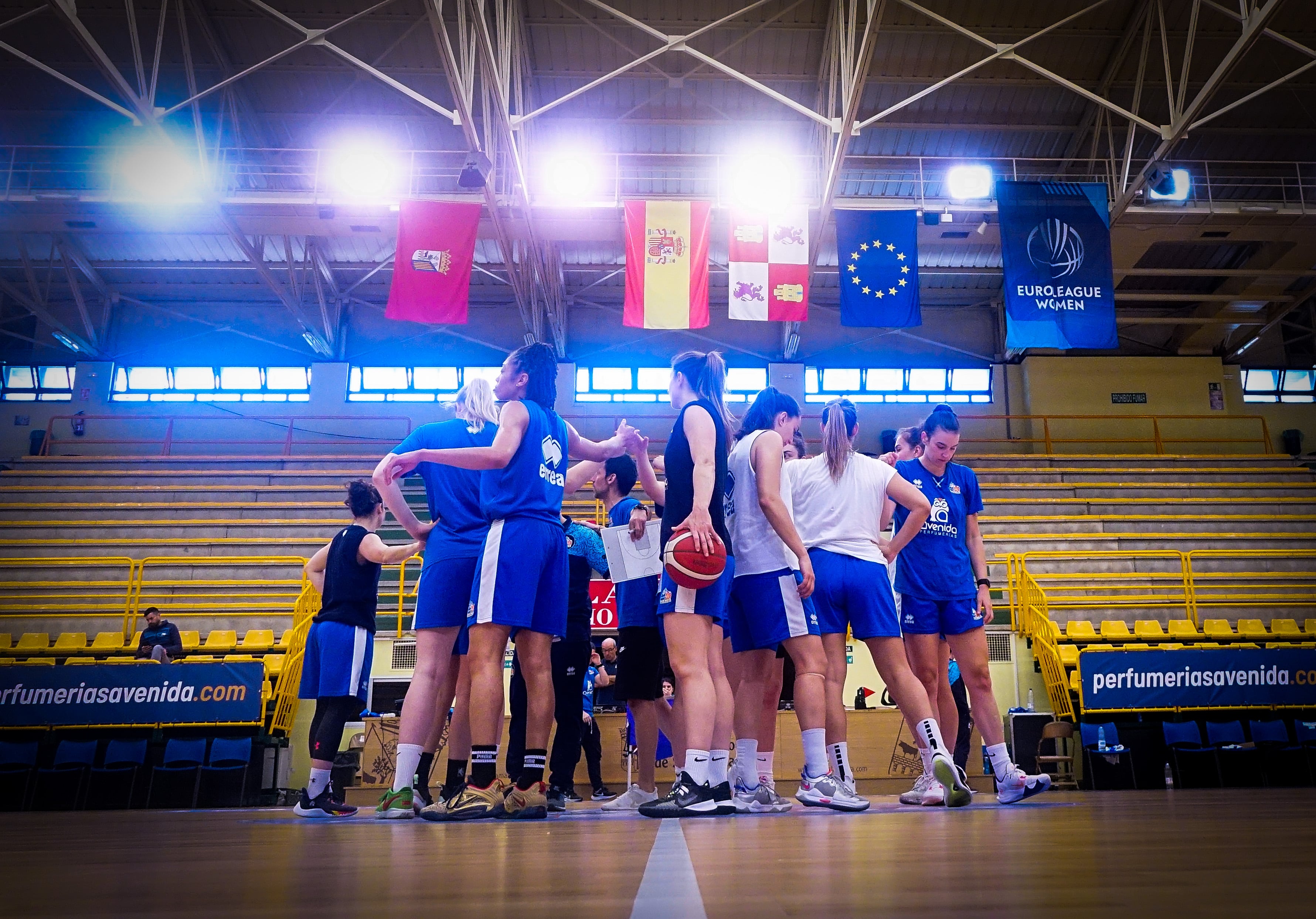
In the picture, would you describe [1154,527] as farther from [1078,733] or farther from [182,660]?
[182,660]

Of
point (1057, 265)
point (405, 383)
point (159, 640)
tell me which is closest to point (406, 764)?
point (159, 640)

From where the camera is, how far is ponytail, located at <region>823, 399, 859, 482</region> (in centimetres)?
422

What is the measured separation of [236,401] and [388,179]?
636 cm

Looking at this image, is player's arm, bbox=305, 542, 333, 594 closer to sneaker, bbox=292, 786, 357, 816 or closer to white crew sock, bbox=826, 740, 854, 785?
sneaker, bbox=292, 786, 357, 816

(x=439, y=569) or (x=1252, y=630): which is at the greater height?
(x=1252, y=630)

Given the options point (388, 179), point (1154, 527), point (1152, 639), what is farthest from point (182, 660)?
point (1154, 527)

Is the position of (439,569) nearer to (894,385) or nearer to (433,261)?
(433,261)

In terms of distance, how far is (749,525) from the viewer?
386cm

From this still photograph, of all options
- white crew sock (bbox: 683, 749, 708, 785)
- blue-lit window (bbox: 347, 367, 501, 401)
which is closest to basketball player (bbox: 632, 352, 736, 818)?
white crew sock (bbox: 683, 749, 708, 785)

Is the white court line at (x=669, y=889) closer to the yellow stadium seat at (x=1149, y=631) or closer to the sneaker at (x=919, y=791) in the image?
the sneaker at (x=919, y=791)

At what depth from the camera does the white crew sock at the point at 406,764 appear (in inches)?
144

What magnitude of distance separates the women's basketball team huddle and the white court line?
1601 mm

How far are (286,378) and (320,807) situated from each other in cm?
1631

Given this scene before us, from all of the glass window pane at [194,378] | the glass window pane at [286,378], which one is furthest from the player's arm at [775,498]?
the glass window pane at [194,378]
